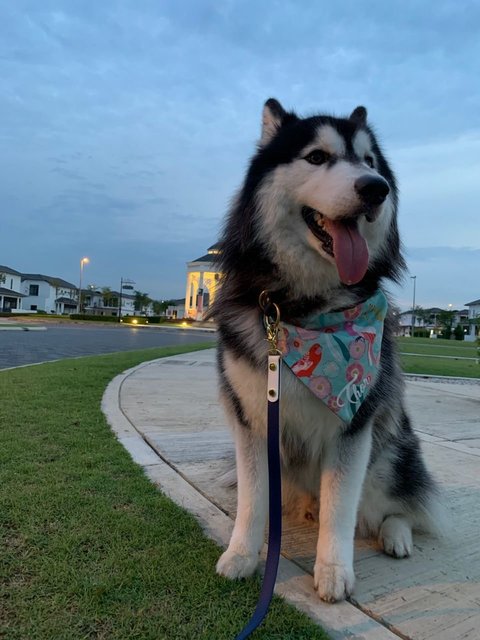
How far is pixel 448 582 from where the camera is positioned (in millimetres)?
1939

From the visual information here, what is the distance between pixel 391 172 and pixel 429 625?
2.05 meters

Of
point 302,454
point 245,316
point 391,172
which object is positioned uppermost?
point 391,172

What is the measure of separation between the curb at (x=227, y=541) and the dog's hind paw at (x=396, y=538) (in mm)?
468

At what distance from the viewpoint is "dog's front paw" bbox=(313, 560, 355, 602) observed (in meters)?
1.76

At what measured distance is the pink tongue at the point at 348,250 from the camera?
192 centimetres

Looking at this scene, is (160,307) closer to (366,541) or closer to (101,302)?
(101,302)

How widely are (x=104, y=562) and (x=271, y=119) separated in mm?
2232

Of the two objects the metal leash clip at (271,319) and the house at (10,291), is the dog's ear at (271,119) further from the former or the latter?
the house at (10,291)

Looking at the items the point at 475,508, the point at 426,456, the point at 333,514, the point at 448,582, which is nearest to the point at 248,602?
the point at 333,514

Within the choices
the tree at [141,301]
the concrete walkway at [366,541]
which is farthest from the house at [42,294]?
the concrete walkway at [366,541]

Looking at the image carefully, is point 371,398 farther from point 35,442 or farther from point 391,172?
point 35,442

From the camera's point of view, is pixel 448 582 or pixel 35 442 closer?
pixel 448 582

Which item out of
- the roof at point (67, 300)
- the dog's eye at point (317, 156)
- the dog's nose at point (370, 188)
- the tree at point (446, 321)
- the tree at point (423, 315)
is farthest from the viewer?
the roof at point (67, 300)

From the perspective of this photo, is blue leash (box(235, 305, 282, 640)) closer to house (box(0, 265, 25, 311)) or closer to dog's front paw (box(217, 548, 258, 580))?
dog's front paw (box(217, 548, 258, 580))
